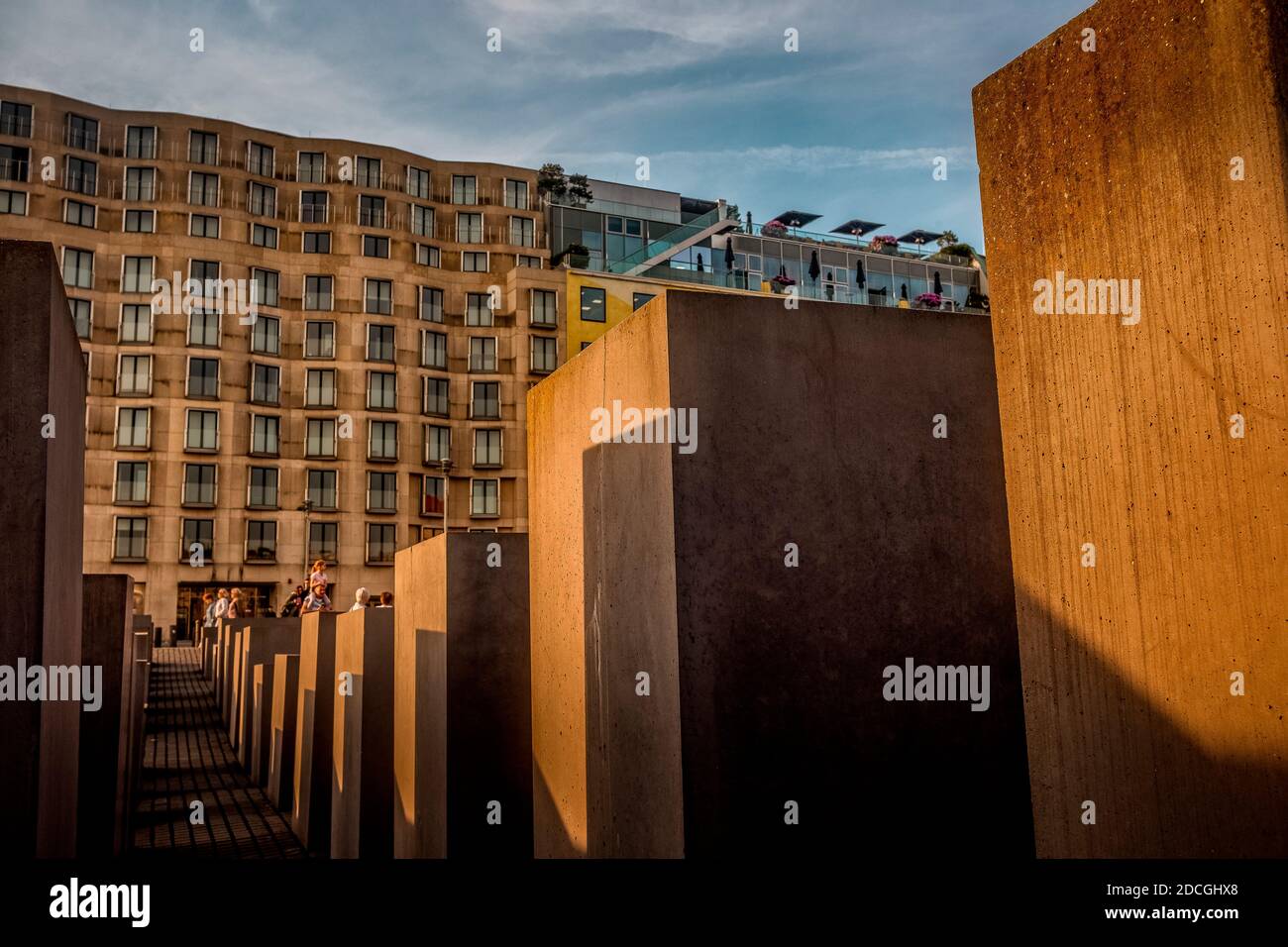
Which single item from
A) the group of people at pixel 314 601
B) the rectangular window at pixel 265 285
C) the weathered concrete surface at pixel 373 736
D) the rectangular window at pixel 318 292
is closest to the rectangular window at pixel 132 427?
the rectangular window at pixel 265 285

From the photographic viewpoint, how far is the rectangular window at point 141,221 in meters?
53.9

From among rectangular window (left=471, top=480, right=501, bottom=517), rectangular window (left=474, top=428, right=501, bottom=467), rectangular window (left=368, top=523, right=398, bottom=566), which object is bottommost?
rectangular window (left=368, top=523, right=398, bottom=566)

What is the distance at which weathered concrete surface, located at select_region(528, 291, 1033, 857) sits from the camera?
524 centimetres

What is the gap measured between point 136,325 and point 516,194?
19993 mm

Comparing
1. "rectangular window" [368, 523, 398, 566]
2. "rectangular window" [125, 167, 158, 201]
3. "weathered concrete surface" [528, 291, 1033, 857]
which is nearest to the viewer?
"weathered concrete surface" [528, 291, 1033, 857]

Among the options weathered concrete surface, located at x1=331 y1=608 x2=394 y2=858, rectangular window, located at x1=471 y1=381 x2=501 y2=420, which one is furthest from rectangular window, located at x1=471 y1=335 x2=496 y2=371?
weathered concrete surface, located at x1=331 y1=608 x2=394 y2=858

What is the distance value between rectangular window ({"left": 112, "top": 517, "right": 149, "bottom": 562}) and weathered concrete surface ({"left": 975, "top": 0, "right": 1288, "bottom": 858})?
52.6 metres

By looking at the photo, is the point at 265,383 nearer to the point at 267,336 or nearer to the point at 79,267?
the point at 267,336

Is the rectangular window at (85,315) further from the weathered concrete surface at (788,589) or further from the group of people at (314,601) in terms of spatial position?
the weathered concrete surface at (788,589)

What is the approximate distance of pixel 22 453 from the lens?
13.1ft

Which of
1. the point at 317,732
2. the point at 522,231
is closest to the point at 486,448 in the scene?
the point at 522,231

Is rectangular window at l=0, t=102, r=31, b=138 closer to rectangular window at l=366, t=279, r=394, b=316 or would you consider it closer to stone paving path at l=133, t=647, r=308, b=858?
rectangular window at l=366, t=279, r=394, b=316

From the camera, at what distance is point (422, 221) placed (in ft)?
194

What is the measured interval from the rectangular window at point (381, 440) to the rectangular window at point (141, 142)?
1627cm
